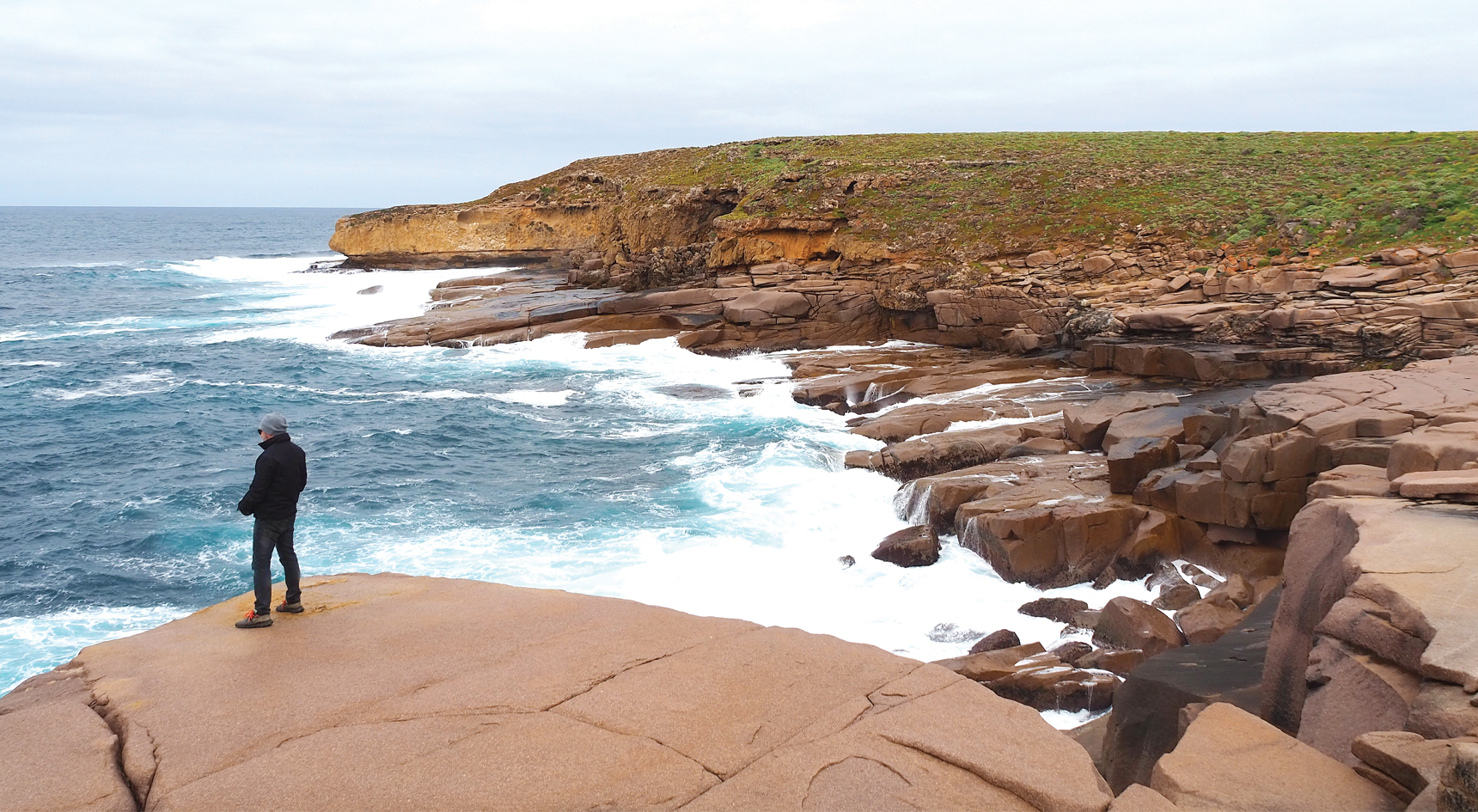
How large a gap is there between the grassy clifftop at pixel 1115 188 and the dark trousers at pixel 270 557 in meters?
27.8

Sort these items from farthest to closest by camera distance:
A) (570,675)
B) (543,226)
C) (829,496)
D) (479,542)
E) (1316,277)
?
(543,226), (1316,277), (829,496), (479,542), (570,675)

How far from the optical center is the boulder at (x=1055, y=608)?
13.4 metres

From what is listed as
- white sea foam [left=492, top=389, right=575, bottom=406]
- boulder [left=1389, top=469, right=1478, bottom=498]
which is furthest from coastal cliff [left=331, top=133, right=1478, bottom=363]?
boulder [left=1389, top=469, right=1478, bottom=498]

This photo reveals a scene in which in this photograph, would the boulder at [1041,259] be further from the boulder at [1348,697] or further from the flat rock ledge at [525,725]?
the flat rock ledge at [525,725]

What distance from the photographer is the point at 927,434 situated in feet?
66.2

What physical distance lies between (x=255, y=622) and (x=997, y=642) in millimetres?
8522

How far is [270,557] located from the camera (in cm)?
839

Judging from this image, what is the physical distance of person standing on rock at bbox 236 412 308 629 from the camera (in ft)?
27.0

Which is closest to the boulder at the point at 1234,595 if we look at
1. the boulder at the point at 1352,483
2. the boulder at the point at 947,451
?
the boulder at the point at 1352,483

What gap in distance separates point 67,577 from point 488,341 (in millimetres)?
21298

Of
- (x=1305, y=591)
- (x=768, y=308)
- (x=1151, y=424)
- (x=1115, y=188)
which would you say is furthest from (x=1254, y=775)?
(x=1115, y=188)

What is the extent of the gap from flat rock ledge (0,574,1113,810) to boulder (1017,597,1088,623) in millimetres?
7034

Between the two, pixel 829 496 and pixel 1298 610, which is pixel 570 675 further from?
pixel 829 496

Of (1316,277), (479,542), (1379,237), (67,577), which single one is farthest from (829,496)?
(1379,237)
